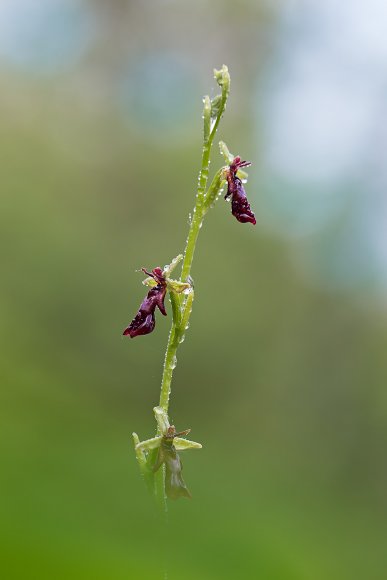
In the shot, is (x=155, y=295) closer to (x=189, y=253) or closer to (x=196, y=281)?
(x=189, y=253)

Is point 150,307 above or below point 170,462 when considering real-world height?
above

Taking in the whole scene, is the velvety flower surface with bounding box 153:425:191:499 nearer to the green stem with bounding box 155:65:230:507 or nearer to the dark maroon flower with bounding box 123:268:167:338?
the green stem with bounding box 155:65:230:507

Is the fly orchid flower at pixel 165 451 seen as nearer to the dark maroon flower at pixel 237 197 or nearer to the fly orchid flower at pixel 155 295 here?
the fly orchid flower at pixel 155 295

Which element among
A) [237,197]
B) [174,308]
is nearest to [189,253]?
[174,308]

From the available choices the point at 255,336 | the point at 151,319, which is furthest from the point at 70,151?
the point at 151,319

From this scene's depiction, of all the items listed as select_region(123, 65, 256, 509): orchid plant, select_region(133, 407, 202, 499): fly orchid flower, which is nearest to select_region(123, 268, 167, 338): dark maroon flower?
select_region(123, 65, 256, 509): orchid plant

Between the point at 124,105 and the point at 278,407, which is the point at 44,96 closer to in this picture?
the point at 124,105
